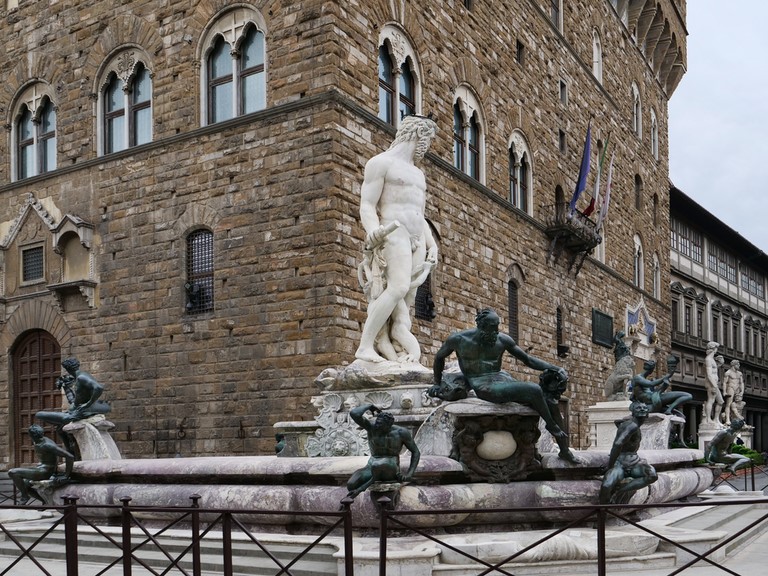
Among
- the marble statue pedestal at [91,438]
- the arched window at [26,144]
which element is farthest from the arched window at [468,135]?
the marble statue pedestal at [91,438]

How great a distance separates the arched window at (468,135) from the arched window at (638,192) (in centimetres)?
1548

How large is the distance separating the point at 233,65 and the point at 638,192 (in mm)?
22280

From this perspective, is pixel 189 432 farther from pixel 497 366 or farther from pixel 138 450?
pixel 497 366

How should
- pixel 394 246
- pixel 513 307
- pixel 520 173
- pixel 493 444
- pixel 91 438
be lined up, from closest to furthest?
pixel 493 444 < pixel 394 246 < pixel 91 438 < pixel 513 307 < pixel 520 173

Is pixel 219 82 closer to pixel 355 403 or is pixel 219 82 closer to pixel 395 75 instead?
pixel 395 75

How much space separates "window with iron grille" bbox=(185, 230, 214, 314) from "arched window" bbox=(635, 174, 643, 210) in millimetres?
22187

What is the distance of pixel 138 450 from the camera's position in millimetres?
17703

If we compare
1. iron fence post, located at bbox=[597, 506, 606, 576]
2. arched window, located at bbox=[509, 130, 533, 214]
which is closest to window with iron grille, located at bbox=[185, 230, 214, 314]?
arched window, located at bbox=[509, 130, 533, 214]

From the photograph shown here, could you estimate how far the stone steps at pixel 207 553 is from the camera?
7.38 metres

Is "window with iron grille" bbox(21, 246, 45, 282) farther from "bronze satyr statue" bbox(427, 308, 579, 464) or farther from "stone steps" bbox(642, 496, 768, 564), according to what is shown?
"stone steps" bbox(642, 496, 768, 564)

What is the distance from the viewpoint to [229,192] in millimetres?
17297

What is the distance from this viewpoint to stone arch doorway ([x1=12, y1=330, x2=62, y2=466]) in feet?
64.4

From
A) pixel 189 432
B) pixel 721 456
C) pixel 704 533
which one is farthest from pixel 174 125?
pixel 704 533

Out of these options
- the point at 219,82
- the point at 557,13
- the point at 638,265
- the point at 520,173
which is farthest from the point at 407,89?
the point at 638,265
